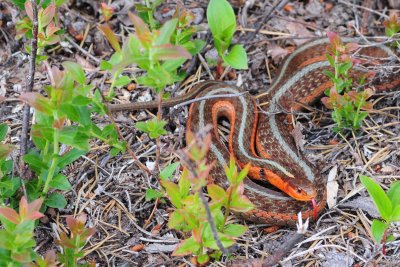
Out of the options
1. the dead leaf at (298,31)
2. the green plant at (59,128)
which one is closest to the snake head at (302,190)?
the green plant at (59,128)

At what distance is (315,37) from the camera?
16.7 ft

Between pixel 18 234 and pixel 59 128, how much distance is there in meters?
0.56

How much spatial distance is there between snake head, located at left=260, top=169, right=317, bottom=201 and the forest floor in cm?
21

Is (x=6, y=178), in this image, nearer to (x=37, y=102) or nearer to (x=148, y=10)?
(x=37, y=102)

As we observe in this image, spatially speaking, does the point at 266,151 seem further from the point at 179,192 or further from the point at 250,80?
the point at 179,192

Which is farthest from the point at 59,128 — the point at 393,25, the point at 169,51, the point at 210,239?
the point at 393,25

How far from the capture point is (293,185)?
A: 12.8 feet

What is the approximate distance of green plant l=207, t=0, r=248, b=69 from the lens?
4020 mm

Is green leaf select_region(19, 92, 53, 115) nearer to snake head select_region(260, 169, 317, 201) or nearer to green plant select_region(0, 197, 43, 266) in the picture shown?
green plant select_region(0, 197, 43, 266)

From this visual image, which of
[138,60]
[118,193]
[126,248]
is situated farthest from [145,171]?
[138,60]

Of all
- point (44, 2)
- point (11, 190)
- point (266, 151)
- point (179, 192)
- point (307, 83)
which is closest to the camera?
point (179, 192)

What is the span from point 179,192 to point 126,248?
2.33 feet

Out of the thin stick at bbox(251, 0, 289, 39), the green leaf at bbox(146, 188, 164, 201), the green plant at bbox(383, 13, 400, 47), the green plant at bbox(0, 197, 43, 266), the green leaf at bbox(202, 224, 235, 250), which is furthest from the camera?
the thin stick at bbox(251, 0, 289, 39)

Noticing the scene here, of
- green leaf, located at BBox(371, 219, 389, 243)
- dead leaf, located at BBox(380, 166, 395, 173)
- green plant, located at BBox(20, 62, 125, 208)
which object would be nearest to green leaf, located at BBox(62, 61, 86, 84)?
green plant, located at BBox(20, 62, 125, 208)
